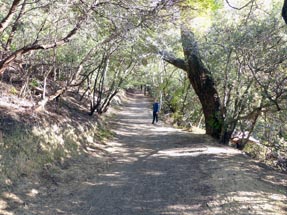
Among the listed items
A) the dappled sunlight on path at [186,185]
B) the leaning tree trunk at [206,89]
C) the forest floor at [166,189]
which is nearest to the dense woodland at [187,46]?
the leaning tree trunk at [206,89]

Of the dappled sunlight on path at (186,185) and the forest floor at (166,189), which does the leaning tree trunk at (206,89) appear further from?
the forest floor at (166,189)

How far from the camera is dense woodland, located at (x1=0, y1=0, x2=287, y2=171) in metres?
8.65

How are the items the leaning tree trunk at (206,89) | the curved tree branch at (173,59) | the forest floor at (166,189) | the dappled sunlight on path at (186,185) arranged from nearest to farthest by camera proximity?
1. the forest floor at (166,189)
2. the dappled sunlight on path at (186,185)
3. the leaning tree trunk at (206,89)
4. the curved tree branch at (173,59)

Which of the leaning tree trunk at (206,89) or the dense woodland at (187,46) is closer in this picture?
the dense woodland at (187,46)

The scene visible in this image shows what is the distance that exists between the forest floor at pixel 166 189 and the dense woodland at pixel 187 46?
3.09 metres

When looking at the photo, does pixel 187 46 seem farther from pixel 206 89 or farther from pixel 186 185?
pixel 186 185

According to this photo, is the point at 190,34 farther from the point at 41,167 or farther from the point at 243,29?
the point at 41,167

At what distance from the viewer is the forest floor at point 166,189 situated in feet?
22.6

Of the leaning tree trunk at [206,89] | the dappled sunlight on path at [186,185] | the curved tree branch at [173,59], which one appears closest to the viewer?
the dappled sunlight on path at [186,185]

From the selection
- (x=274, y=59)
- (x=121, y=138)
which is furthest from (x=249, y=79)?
(x=121, y=138)

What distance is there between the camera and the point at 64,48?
14.0 m

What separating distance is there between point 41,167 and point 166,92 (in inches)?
964

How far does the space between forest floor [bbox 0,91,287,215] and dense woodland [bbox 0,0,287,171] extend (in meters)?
3.09

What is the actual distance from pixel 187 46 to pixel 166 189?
8331 millimetres
